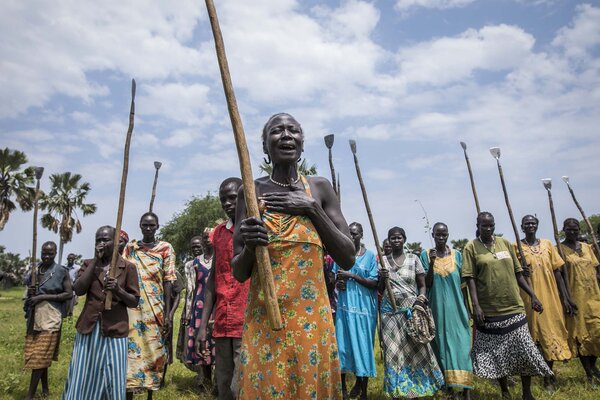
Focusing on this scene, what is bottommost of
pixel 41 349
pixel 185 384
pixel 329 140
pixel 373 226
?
pixel 185 384

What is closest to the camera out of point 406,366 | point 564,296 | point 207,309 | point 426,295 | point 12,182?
point 207,309

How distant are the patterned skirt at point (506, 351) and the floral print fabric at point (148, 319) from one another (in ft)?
13.4

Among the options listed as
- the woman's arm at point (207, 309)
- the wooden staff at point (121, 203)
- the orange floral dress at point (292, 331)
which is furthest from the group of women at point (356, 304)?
the woman's arm at point (207, 309)

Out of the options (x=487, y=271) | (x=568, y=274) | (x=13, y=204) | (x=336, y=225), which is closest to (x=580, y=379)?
(x=568, y=274)

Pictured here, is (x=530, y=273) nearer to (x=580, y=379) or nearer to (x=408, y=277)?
(x=580, y=379)

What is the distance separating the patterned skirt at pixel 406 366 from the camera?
598cm

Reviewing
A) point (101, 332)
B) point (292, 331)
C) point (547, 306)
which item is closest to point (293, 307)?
point (292, 331)

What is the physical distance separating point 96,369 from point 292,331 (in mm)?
3237

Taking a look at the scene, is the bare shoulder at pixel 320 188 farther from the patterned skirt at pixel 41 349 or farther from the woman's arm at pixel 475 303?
the patterned skirt at pixel 41 349

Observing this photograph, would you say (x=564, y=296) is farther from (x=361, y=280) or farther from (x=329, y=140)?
(x=329, y=140)

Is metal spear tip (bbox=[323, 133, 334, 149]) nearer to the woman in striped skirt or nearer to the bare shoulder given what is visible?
the woman in striped skirt

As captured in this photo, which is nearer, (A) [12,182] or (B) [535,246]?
(B) [535,246]

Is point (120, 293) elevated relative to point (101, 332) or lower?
elevated

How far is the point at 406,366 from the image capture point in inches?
240
